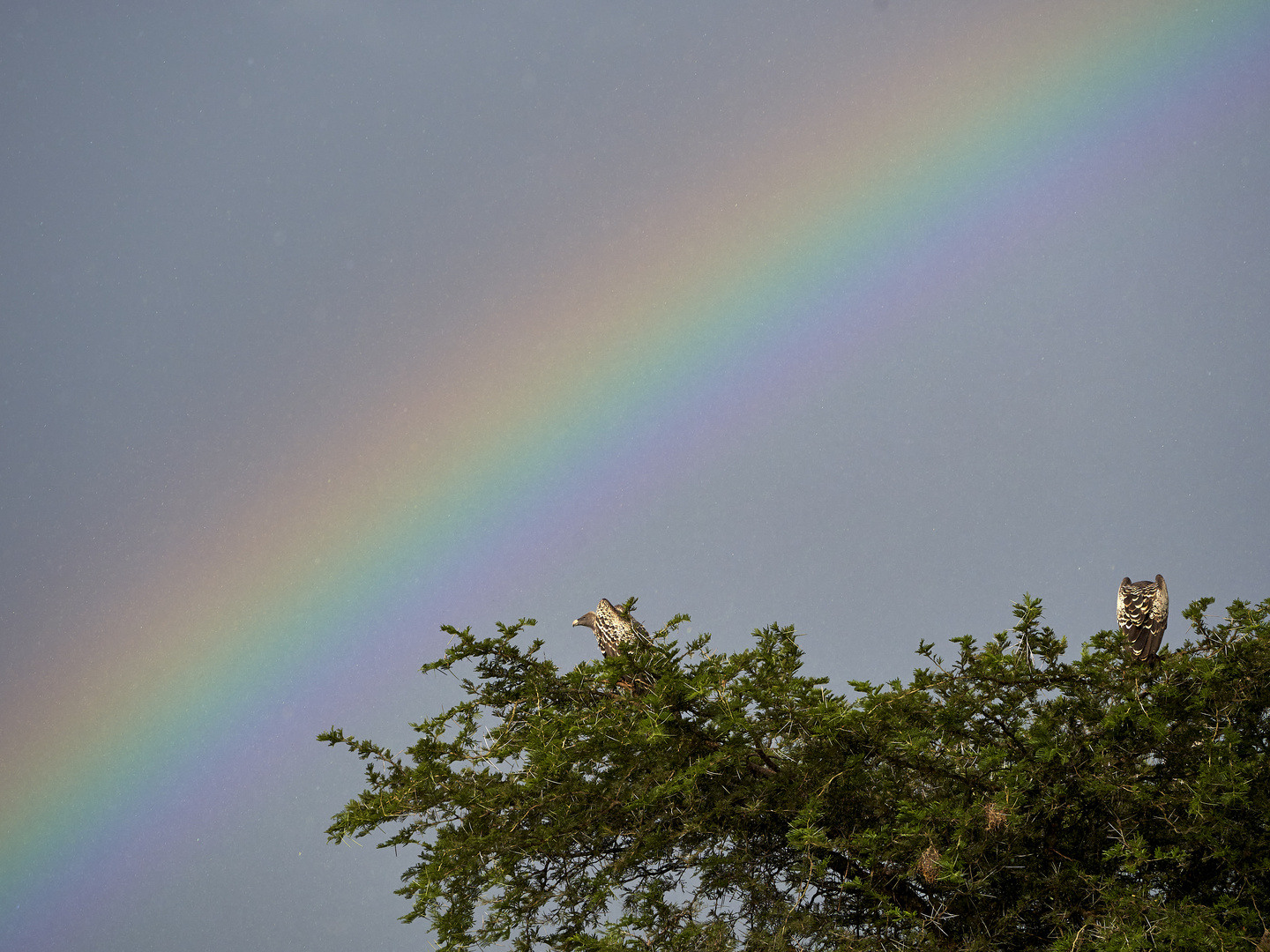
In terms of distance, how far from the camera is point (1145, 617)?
10188 millimetres

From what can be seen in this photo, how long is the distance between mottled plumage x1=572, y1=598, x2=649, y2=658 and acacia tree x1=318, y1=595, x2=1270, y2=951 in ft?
7.09

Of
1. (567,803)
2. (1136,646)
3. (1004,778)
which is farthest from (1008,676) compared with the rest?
(567,803)

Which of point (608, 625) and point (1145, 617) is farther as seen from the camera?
point (608, 625)

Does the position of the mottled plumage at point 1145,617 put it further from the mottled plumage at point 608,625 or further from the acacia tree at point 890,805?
the mottled plumage at point 608,625

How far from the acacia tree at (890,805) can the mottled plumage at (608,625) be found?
2160mm

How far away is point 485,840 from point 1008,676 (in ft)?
13.7

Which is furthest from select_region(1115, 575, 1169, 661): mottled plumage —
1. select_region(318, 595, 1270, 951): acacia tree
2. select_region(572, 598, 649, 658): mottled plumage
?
select_region(572, 598, 649, 658): mottled plumage

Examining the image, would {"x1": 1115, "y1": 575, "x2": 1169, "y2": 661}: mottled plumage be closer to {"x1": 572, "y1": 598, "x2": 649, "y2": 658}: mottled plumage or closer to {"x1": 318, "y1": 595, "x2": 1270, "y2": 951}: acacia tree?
{"x1": 318, "y1": 595, "x2": 1270, "y2": 951}: acacia tree

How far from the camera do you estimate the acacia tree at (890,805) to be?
25.6 feet

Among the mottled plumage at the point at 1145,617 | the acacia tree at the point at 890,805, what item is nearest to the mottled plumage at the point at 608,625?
the acacia tree at the point at 890,805

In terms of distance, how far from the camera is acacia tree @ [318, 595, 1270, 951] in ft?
25.6

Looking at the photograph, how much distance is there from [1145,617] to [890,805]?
3322mm

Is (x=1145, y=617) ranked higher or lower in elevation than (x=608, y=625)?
lower

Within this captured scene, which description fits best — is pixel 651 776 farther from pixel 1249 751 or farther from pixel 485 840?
pixel 1249 751
